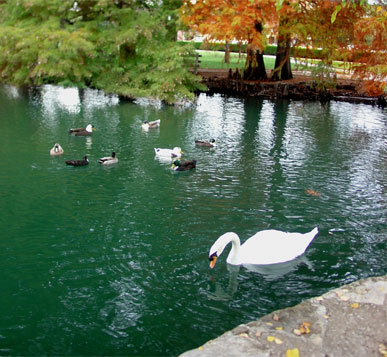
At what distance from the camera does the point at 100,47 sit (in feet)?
97.7

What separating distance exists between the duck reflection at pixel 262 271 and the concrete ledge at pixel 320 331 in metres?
1.76

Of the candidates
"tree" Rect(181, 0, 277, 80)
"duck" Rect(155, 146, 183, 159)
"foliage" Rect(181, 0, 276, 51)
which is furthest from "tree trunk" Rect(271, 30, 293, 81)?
"duck" Rect(155, 146, 183, 159)

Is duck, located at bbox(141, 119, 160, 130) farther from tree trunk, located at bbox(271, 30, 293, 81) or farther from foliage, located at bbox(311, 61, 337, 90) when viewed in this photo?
tree trunk, located at bbox(271, 30, 293, 81)

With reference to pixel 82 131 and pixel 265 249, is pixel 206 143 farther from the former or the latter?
pixel 265 249

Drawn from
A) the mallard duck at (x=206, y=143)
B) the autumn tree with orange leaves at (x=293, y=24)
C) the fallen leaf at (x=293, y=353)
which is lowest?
the fallen leaf at (x=293, y=353)

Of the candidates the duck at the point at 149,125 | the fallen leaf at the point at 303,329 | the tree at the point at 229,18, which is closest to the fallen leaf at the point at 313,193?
the fallen leaf at the point at 303,329

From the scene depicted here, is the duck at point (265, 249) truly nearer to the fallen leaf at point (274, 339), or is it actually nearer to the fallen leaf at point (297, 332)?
the fallen leaf at point (297, 332)

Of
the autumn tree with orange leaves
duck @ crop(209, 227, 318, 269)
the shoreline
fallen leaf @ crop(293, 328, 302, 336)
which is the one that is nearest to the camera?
fallen leaf @ crop(293, 328, 302, 336)

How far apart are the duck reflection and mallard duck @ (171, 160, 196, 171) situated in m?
6.35

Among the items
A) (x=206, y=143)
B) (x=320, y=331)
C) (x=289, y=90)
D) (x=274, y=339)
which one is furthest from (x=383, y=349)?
(x=289, y=90)

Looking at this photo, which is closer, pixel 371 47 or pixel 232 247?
pixel 232 247

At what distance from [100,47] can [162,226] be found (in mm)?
21498

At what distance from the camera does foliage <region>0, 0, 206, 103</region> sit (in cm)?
2773

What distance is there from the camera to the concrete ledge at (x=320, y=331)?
6.04 metres
